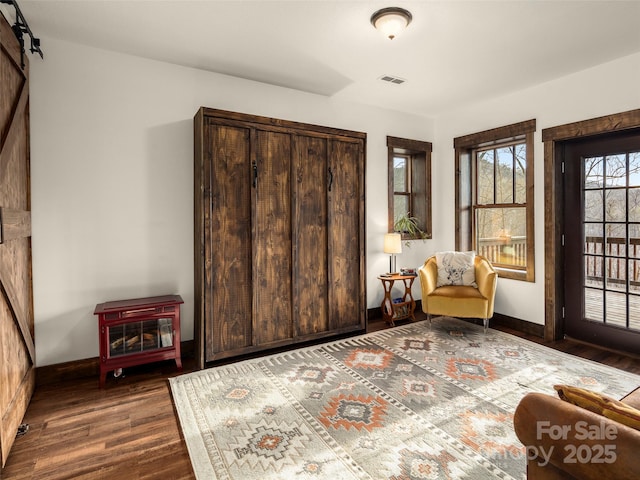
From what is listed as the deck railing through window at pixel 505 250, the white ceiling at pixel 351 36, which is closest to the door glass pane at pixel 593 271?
the deck railing through window at pixel 505 250

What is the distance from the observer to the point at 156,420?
235 cm

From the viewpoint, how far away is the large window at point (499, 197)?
409 centimetres

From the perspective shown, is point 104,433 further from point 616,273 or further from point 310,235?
point 616,273

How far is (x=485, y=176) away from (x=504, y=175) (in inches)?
11.2

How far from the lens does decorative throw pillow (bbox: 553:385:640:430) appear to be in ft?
3.60

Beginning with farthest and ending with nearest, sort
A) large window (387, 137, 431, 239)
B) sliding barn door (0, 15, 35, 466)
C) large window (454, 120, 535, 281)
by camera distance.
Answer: large window (387, 137, 431, 239), large window (454, 120, 535, 281), sliding barn door (0, 15, 35, 466)

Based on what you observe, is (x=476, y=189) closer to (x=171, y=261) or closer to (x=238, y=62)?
(x=238, y=62)

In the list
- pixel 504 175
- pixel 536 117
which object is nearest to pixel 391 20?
pixel 536 117

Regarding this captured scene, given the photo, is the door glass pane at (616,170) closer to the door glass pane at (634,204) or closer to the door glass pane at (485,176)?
the door glass pane at (634,204)

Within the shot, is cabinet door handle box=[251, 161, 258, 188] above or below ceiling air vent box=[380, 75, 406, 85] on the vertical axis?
below

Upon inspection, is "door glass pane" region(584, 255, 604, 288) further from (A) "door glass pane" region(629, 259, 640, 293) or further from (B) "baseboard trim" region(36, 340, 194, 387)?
(B) "baseboard trim" region(36, 340, 194, 387)

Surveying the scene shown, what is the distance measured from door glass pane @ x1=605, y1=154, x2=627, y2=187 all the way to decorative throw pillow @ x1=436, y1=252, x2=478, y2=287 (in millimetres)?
1520

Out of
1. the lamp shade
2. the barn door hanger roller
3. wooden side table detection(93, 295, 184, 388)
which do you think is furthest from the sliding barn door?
the lamp shade

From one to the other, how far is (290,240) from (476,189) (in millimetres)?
2847
